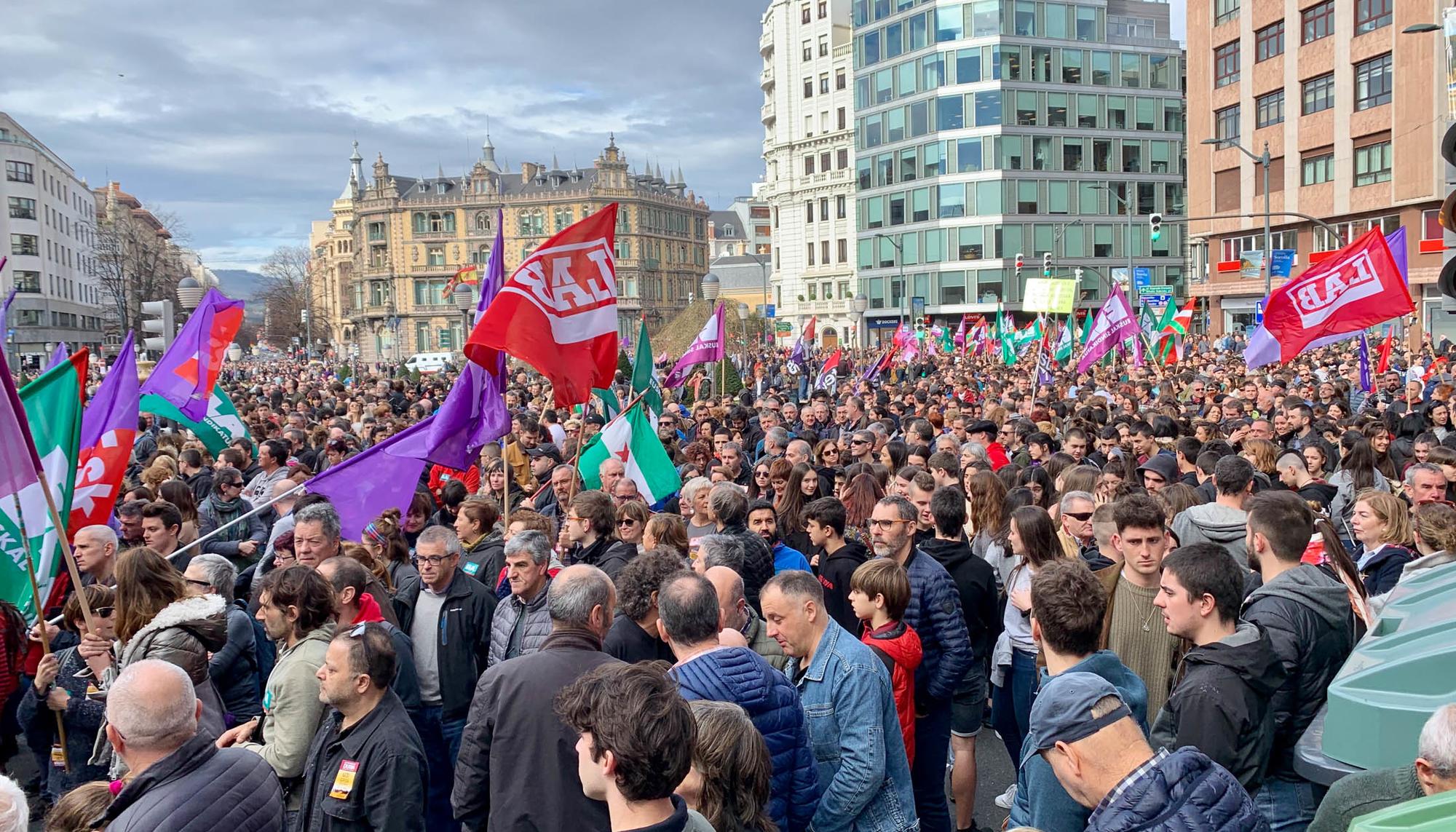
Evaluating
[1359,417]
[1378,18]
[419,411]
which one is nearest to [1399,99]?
[1378,18]

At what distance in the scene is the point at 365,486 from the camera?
7.47 m

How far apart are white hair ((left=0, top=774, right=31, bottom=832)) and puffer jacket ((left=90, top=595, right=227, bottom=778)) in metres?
1.58

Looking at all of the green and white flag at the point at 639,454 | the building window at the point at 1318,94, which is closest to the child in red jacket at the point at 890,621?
the green and white flag at the point at 639,454

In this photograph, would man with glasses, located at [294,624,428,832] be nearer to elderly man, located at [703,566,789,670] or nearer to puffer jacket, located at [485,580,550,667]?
puffer jacket, located at [485,580,550,667]

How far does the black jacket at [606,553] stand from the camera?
22.2ft

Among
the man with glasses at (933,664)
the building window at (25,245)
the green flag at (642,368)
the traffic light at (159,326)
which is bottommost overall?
the man with glasses at (933,664)

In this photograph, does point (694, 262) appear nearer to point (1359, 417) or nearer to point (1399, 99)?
point (1399, 99)

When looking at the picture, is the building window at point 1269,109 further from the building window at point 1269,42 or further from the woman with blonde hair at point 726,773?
the woman with blonde hair at point 726,773

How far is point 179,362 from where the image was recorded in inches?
460

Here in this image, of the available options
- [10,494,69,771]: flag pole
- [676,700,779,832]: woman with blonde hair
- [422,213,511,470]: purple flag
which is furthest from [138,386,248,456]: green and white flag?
[676,700,779,832]: woman with blonde hair

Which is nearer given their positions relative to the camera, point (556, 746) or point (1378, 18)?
point (556, 746)

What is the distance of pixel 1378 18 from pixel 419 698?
147 feet

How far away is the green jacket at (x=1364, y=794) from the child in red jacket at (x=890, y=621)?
76.6 inches

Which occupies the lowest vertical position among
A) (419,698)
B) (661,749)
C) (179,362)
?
(419,698)
